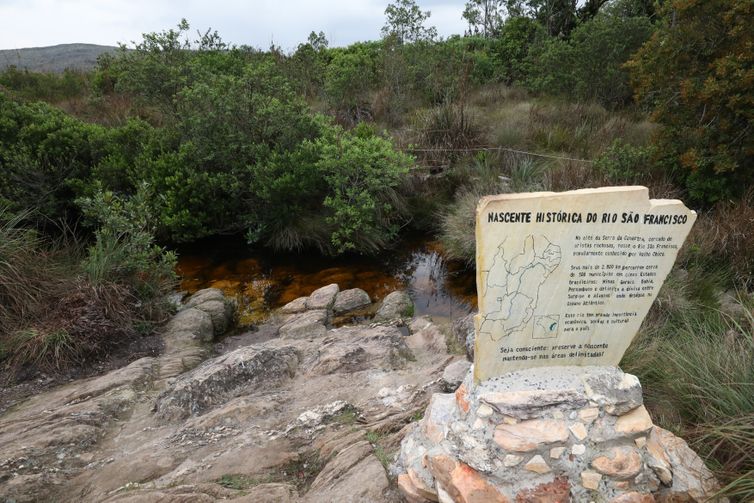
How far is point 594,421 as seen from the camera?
8.02 feet

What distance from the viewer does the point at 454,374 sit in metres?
3.60

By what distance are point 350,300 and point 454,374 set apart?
9.13 ft

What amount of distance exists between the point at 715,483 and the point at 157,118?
37.0 ft

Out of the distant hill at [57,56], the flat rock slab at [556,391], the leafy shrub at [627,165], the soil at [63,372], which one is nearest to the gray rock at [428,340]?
the flat rock slab at [556,391]

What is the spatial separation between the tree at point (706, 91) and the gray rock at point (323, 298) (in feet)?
15.3

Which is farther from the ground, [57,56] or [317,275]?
[57,56]

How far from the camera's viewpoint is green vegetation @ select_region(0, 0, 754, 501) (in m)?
4.49

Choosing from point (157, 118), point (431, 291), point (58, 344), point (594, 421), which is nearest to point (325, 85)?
point (157, 118)

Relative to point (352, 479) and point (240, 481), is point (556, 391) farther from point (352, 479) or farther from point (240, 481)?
point (240, 481)

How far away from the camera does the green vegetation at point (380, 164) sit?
14.7 feet

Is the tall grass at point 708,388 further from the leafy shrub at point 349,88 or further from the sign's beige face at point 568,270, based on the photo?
the leafy shrub at point 349,88

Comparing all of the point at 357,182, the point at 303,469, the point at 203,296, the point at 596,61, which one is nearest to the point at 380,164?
the point at 357,182

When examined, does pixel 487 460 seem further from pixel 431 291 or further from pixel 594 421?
pixel 431 291

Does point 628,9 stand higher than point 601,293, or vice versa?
point 628,9
